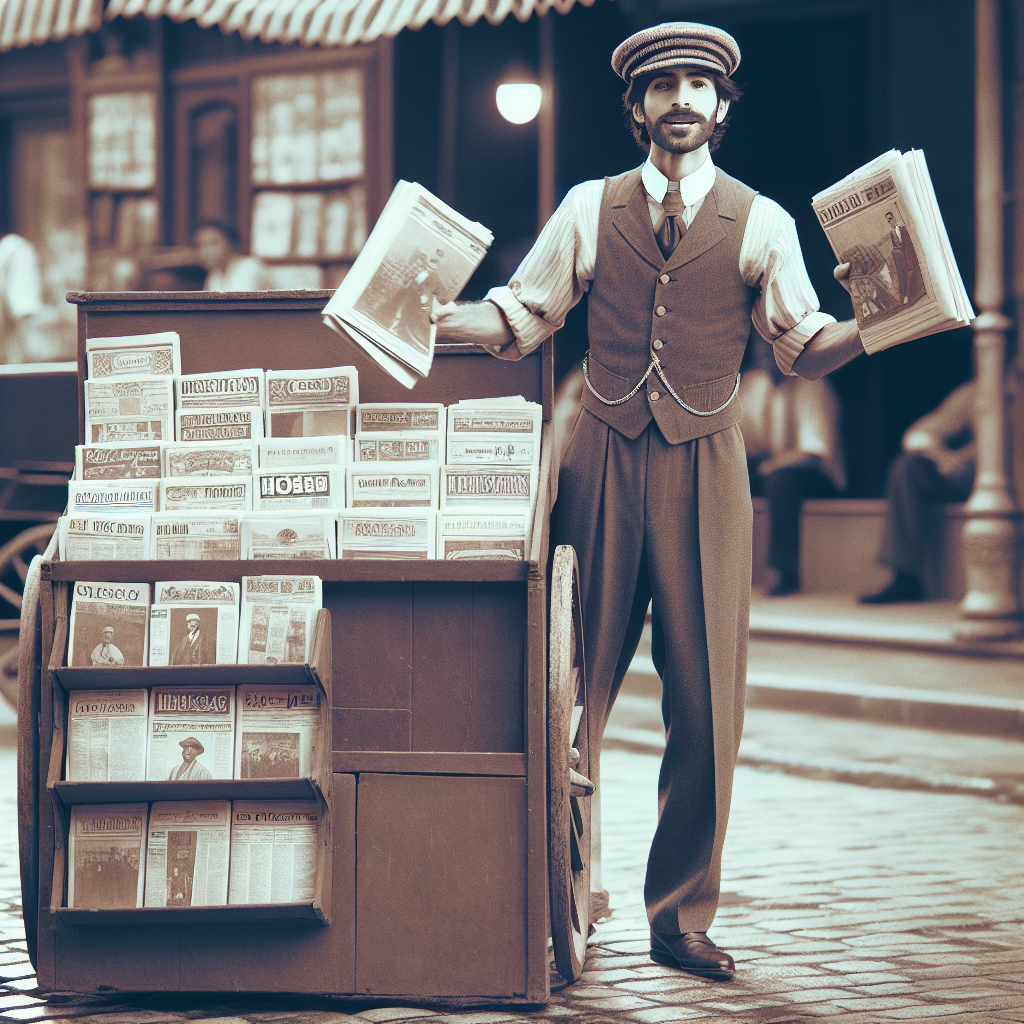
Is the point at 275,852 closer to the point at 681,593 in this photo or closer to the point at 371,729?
the point at 371,729

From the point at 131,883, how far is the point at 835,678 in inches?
219

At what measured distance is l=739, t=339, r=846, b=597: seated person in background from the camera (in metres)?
10.6

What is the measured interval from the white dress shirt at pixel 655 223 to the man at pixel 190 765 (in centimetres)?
107

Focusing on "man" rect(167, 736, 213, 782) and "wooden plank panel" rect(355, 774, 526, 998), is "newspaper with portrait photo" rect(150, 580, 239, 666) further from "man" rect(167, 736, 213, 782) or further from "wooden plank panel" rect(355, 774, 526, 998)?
"wooden plank panel" rect(355, 774, 526, 998)

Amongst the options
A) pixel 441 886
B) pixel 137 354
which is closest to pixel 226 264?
pixel 137 354

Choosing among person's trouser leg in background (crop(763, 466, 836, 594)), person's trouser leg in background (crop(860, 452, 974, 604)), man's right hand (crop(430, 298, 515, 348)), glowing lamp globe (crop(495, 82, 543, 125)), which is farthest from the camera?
glowing lamp globe (crop(495, 82, 543, 125))

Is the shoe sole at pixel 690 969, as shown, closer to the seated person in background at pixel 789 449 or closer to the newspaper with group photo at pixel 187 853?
the newspaper with group photo at pixel 187 853

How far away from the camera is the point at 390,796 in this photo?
11.7 ft

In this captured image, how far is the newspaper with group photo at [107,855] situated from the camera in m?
3.54

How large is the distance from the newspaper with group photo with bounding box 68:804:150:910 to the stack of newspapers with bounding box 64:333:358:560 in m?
0.53

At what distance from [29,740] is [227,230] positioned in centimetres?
808

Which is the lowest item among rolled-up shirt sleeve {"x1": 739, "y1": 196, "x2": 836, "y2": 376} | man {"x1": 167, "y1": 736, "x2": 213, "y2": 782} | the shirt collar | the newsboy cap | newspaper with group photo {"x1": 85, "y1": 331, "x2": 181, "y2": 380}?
man {"x1": 167, "y1": 736, "x2": 213, "y2": 782}

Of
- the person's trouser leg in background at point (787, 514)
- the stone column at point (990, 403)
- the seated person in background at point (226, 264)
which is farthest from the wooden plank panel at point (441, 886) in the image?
the seated person in background at point (226, 264)

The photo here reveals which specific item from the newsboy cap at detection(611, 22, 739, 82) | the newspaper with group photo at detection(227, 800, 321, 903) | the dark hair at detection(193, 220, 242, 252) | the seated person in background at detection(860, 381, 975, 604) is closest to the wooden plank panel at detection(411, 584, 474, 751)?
the newspaper with group photo at detection(227, 800, 321, 903)
